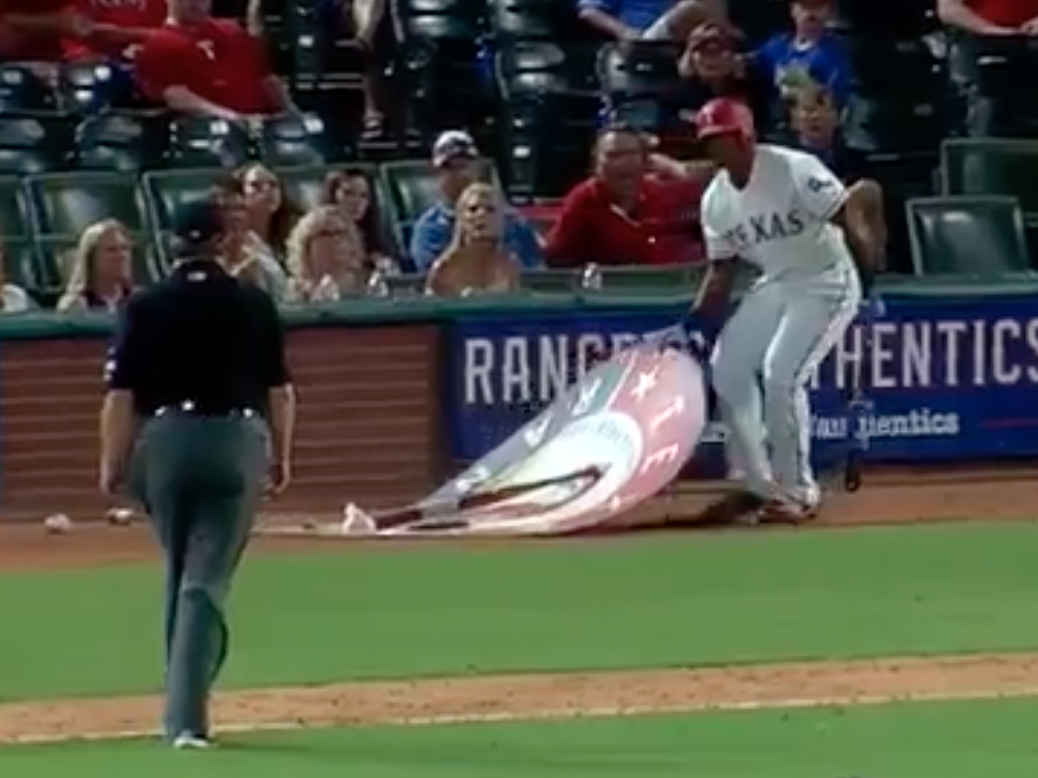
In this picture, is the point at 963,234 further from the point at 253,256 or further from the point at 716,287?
the point at 253,256

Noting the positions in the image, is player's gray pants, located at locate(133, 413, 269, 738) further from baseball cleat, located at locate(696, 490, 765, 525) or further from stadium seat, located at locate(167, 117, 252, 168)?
stadium seat, located at locate(167, 117, 252, 168)

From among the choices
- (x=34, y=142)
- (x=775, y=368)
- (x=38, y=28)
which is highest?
(x=38, y=28)

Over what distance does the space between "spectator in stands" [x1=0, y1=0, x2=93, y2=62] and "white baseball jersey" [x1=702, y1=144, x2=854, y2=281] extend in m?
4.50

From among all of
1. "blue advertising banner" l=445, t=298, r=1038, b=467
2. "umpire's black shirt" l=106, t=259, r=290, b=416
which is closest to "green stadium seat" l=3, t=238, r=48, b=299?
"blue advertising banner" l=445, t=298, r=1038, b=467

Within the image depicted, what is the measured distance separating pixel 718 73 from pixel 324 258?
315cm

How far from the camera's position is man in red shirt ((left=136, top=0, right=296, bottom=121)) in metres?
17.9

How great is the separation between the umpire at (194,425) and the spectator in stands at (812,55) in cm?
877

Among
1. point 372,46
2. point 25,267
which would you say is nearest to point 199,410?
point 25,267

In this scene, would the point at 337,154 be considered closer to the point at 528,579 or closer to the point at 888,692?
the point at 528,579

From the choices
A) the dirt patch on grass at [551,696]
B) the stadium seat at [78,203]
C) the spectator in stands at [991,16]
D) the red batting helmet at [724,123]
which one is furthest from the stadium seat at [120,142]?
the dirt patch on grass at [551,696]

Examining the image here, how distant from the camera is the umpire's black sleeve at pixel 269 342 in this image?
32.8 ft

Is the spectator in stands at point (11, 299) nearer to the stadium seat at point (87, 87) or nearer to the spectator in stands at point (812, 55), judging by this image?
the stadium seat at point (87, 87)

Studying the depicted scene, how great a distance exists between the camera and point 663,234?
1742cm

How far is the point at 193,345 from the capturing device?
391 inches
